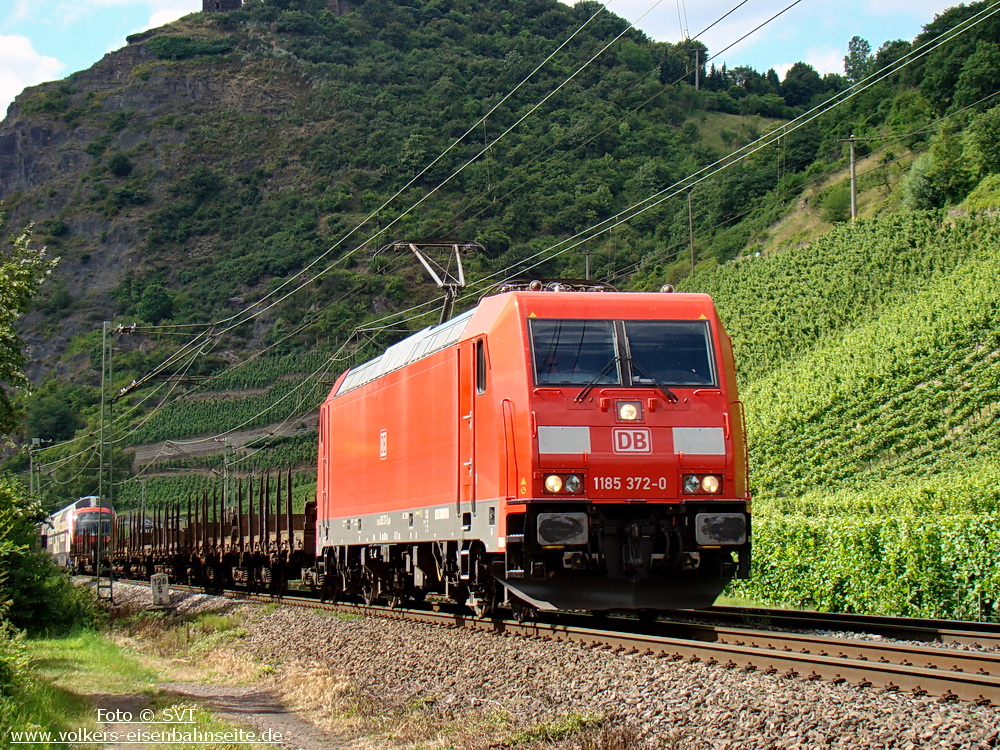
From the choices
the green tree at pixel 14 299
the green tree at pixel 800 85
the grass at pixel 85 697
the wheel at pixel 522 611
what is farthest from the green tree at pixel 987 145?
the green tree at pixel 800 85

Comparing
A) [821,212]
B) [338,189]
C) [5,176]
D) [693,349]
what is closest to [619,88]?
[338,189]

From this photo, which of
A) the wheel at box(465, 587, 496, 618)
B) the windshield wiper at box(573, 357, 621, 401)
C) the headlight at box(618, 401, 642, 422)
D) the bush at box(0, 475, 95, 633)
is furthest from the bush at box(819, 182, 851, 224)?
the headlight at box(618, 401, 642, 422)

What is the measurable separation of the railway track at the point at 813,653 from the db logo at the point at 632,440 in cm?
202

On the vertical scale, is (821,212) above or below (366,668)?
above

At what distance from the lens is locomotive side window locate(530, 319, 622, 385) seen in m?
11.8

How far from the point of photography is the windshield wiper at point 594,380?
11617 mm

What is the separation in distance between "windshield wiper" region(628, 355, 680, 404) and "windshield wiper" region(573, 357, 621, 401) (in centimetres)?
19

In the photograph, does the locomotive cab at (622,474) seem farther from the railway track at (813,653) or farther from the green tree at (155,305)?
the green tree at (155,305)

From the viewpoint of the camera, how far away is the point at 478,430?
12703mm

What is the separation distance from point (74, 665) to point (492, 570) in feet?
20.6

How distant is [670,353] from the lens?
12195 millimetres

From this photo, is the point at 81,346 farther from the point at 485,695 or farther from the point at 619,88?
the point at 485,695

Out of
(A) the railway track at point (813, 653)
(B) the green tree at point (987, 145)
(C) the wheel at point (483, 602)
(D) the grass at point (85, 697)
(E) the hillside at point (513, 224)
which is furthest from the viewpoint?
(B) the green tree at point (987, 145)

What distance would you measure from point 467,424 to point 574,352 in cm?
197
